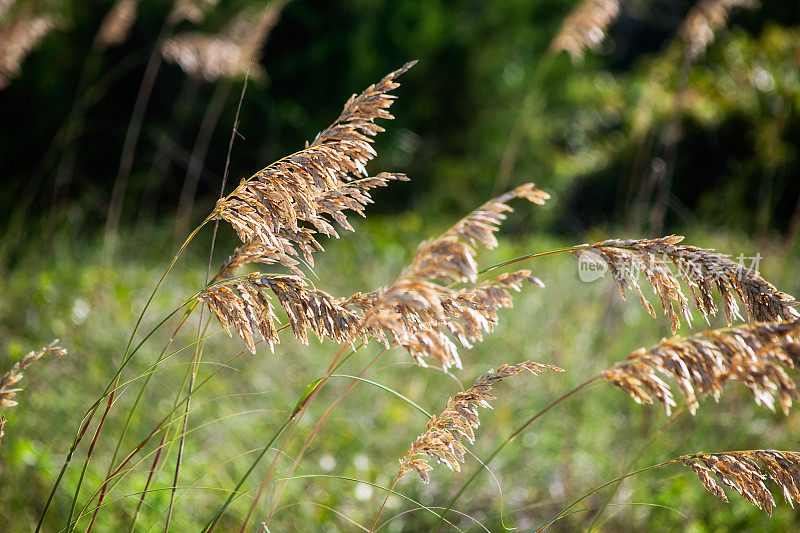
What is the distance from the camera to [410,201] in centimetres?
653

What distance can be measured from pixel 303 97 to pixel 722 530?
15.7ft

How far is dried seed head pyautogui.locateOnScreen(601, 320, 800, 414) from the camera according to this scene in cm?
94

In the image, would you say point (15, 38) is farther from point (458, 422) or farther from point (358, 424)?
point (458, 422)

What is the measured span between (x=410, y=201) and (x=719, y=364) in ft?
18.4

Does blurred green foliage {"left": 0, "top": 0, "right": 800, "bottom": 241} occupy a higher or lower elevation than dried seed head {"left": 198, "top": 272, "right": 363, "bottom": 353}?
higher

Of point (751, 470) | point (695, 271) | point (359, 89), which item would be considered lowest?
point (751, 470)

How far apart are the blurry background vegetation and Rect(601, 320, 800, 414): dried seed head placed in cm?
76

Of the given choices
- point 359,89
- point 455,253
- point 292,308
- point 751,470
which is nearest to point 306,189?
point 292,308

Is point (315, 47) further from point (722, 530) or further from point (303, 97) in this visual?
point (722, 530)

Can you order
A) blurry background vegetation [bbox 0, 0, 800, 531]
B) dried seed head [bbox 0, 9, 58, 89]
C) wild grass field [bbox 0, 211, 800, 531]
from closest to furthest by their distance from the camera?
1. wild grass field [bbox 0, 211, 800, 531]
2. blurry background vegetation [bbox 0, 0, 800, 531]
3. dried seed head [bbox 0, 9, 58, 89]

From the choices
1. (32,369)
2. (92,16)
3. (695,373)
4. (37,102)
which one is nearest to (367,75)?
(92,16)

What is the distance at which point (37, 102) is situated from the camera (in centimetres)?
585

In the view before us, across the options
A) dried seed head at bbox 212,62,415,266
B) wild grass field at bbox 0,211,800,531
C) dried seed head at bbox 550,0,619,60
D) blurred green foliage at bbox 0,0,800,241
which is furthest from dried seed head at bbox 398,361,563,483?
blurred green foliage at bbox 0,0,800,241

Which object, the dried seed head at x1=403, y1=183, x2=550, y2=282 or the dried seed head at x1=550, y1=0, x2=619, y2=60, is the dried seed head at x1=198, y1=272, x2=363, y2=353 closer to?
the dried seed head at x1=403, y1=183, x2=550, y2=282
